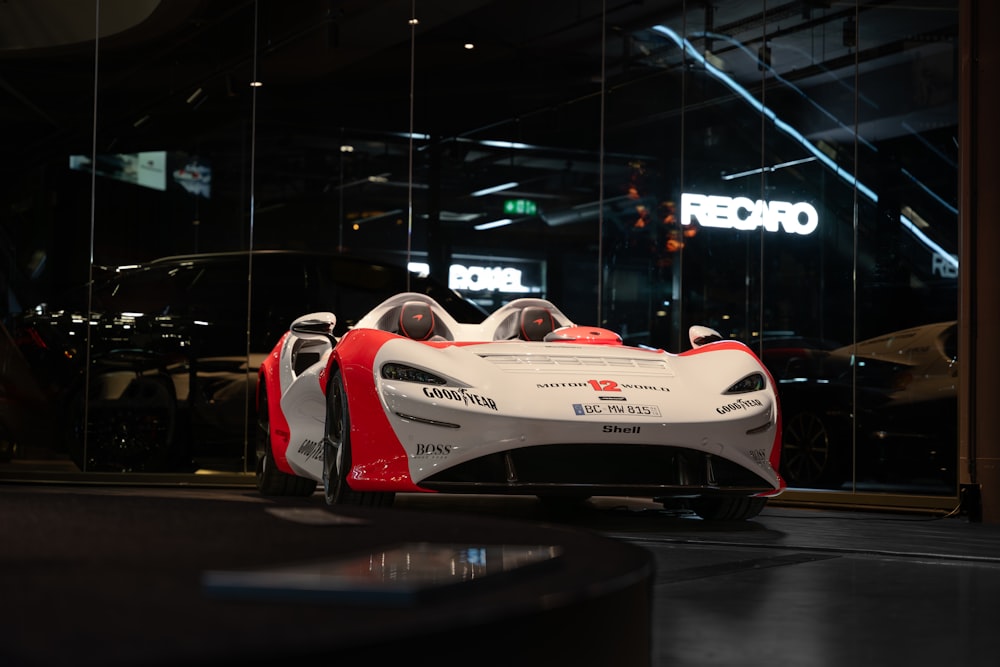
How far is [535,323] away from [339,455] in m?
1.56

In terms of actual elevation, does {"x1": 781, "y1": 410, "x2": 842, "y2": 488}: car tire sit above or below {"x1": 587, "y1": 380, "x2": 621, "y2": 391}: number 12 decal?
below

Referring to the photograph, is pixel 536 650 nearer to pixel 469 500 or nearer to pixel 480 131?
pixel 469 500

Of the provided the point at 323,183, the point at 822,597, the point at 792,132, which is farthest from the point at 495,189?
the point at 822,597

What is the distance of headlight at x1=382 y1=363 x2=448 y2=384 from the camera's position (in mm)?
4902

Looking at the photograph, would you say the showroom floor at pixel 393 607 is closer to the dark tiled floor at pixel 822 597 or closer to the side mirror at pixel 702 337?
the dark tiled floor at pixel 822 597

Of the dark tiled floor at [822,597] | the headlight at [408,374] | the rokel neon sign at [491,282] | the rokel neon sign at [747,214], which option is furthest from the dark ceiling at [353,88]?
the dark tiled floor at [822,597]

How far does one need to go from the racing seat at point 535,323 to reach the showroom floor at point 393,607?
301 cm

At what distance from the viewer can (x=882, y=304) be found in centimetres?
772

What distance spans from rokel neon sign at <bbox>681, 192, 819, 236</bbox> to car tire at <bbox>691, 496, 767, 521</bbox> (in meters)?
3.09

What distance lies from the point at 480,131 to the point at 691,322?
2.16 metres

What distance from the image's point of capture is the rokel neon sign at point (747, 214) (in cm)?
830

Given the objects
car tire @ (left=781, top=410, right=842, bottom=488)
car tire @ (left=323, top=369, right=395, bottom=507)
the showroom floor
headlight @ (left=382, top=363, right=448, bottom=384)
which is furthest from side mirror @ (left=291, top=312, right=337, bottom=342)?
car tire @ (left=781, top=410, right=842, bottom=488)

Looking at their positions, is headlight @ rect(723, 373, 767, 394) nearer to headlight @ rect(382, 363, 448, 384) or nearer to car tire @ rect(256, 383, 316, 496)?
headlight @ rect(382, 363, 448, 384)

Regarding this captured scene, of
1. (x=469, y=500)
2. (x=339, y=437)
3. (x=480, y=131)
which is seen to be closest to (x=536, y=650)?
(x=339, y=437)
